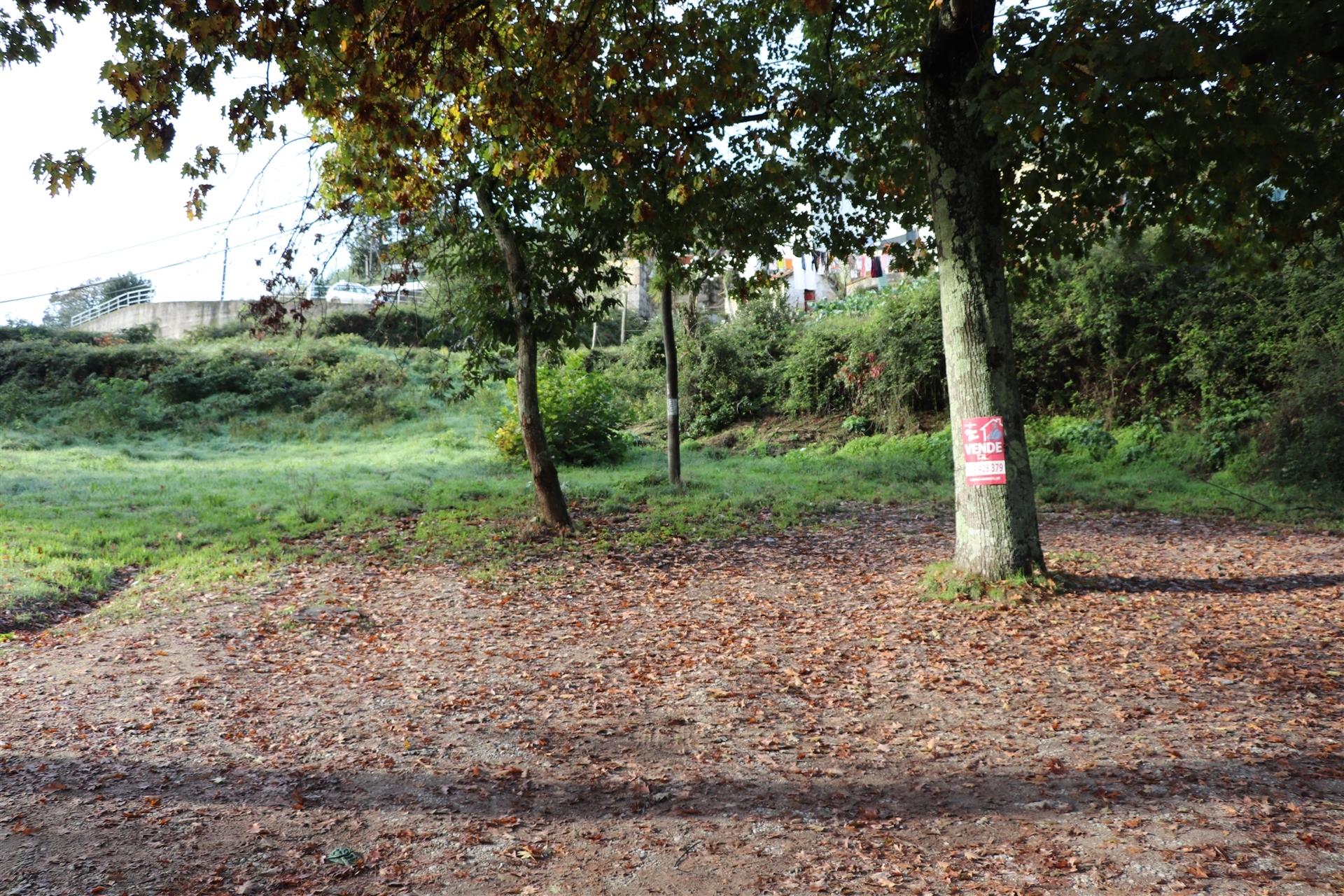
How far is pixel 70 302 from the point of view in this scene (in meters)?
46.4

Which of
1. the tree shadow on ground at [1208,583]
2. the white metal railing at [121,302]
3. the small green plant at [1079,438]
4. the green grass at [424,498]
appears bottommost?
the tree shadow on ground at [1208,583]

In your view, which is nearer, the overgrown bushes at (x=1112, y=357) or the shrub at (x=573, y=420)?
the overgrown bushes at (x=1112, y=357)

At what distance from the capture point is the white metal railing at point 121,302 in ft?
128

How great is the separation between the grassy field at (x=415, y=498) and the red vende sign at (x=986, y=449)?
442 cm

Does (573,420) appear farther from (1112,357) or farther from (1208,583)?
(1208,583)

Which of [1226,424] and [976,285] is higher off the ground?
[976,285]

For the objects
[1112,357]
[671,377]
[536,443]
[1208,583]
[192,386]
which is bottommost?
[1208,583]

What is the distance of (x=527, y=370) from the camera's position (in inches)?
465

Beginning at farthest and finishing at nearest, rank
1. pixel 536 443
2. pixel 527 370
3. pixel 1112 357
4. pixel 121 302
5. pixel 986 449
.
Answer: pixel 121 302, pixel 1112 357, pixel 536 443, pixel 527 370, pixel 986 449

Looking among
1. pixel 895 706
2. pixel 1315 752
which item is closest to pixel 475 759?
pixel 895 706

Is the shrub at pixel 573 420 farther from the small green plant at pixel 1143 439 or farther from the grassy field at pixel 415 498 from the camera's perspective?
the small green plant at pixel 1143 439

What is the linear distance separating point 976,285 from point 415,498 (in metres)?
9.54

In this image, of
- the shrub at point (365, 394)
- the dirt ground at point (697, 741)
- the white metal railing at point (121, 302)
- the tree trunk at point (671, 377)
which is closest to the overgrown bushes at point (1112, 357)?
the dirt ground at point (697, 741)

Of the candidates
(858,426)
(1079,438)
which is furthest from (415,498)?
(1079,438)
